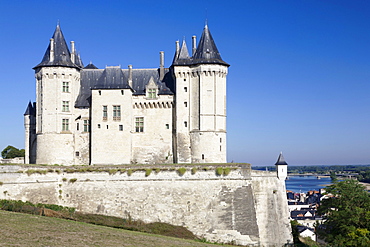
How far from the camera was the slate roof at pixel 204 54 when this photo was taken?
38.8 meters

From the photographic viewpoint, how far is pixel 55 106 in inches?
1561

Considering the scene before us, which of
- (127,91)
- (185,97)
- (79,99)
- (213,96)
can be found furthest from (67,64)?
(213,96)

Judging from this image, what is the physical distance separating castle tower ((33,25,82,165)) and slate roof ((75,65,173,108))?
4.49 feet

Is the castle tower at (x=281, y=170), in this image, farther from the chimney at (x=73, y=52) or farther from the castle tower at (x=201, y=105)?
the chimney at (x=73, y=52)

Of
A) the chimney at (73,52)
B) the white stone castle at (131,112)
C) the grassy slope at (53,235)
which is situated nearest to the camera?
the grassy slope at (53,235)

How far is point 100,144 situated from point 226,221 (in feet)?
47.1

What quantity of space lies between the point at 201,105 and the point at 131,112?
695 centimetres

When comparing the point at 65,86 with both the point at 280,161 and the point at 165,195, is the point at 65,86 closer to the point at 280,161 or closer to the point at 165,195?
the point at 165,195

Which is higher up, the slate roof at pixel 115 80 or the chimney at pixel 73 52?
the chimney at pixel 73 52

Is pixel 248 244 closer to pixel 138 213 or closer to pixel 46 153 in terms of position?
pixel 138 213

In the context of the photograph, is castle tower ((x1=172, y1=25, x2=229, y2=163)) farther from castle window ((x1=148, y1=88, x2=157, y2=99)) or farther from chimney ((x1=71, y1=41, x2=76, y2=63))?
chimney ((x1=71, y1=41, x2=76, y2=63))

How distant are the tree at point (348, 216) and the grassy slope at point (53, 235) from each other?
1290 centimetres

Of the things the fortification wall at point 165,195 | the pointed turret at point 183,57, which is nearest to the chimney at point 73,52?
the pointed turret at point 183,57

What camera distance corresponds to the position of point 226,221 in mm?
32281
